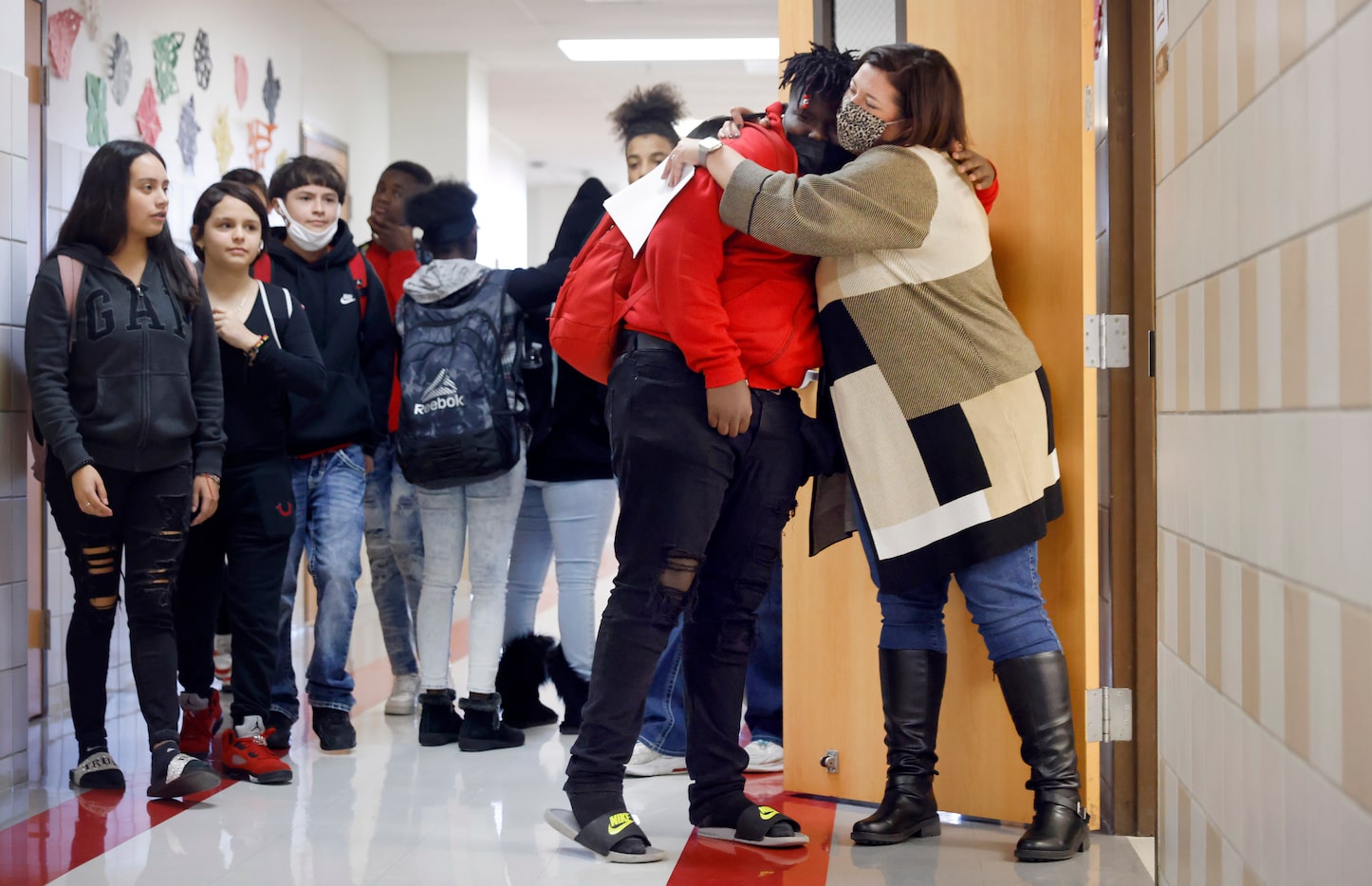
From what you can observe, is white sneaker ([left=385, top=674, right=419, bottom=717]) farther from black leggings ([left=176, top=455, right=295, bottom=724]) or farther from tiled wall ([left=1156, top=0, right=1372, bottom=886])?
tiled wall ([left=1156, top=0, right=1372, bottom=886])

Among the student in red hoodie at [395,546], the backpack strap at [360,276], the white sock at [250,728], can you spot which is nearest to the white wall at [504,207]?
the student in red hoodie at [395,546]

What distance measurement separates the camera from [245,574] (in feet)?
9.59

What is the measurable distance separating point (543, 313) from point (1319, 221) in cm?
232

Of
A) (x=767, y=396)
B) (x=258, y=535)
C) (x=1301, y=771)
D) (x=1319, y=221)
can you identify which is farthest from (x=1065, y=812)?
(x=258, y=535)

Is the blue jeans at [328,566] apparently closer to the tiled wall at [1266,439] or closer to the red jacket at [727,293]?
the red jacket at [727,293]

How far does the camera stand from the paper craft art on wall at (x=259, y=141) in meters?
5.23

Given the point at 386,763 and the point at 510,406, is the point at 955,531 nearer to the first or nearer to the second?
the point at 510,406

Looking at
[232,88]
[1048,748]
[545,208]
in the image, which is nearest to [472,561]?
[1048,748]

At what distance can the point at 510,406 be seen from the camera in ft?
9.96

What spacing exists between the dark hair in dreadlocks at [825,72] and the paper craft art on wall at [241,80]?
3652 mm

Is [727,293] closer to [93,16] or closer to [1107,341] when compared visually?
[1107,341]

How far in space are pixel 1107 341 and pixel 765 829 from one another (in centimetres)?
111

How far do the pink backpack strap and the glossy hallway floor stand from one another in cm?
99

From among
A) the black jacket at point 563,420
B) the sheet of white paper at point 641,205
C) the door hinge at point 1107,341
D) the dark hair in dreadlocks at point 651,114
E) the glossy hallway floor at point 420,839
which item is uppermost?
the dark hair in dreadlocks at point 651,114
